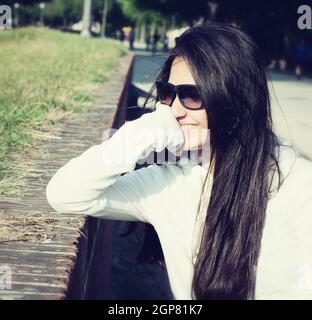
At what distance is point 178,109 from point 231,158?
318 millimetres

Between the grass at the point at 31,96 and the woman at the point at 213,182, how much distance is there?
28.0 inches

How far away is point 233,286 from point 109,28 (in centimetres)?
7285

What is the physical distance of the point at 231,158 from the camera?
2234mm

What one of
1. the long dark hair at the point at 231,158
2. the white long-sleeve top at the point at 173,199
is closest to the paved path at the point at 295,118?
the long dark hair at the point at 231,158

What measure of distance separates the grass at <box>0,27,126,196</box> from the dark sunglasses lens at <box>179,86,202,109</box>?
1.06 meters

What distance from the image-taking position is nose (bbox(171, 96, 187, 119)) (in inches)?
86.8

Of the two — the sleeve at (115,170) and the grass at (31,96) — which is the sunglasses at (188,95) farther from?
the grass at (31,96)

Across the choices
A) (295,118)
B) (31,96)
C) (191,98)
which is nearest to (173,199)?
(191,98)

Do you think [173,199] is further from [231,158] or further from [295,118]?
[295,118]

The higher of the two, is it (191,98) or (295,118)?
(191,98)

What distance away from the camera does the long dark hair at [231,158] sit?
2133mm

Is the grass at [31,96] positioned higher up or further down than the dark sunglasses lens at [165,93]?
further down
